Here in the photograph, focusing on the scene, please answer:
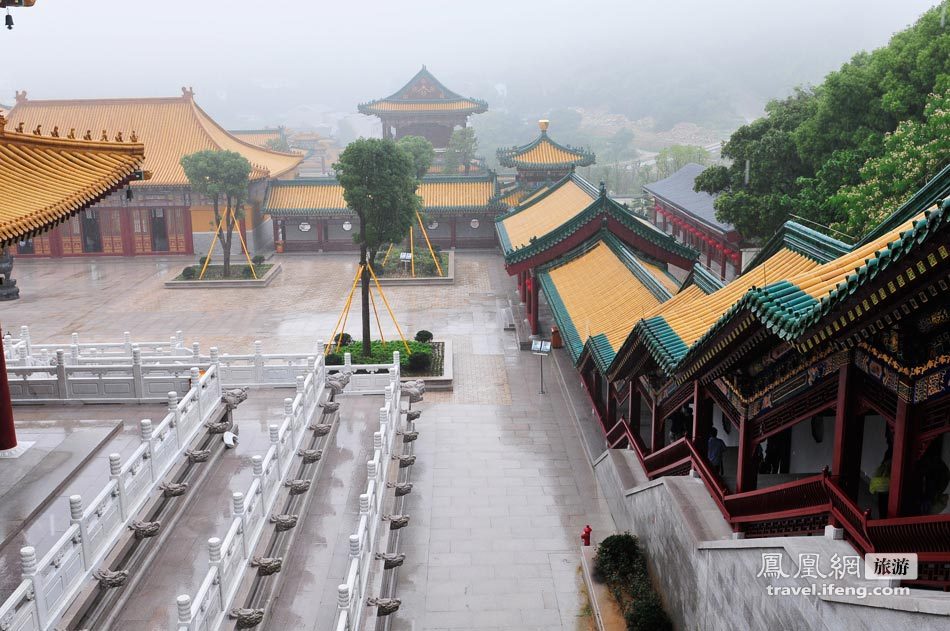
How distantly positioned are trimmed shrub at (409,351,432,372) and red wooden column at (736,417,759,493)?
14221mm

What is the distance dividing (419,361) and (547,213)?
35.6 feet

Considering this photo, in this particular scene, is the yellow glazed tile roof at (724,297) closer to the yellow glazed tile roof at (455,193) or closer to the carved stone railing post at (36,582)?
the carved stone railing post at (36,582)

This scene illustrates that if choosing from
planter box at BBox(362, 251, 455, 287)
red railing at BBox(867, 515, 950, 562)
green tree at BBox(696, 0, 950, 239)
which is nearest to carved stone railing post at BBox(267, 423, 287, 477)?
red railing at BBox(867, 515, 950, 562)

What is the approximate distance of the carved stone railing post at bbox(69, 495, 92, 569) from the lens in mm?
9547

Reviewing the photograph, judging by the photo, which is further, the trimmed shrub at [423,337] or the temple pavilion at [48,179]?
the trimmed shrub at [423,337]

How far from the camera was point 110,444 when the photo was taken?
13.5 meters

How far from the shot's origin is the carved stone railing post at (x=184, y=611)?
340 inches

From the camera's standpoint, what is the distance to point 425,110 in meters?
66.4

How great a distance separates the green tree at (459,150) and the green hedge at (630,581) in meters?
50.8

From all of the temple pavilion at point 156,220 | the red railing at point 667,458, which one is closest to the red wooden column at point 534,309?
the red railing at point 667,458

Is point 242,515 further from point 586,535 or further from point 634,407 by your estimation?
point 634,407

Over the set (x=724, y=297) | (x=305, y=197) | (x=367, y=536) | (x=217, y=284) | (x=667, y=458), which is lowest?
(x=367, y=536)

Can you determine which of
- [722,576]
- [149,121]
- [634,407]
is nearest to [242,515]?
[722,576]

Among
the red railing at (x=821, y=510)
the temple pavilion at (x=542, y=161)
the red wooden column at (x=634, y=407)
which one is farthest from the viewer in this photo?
the temple pavilion at (x=542, y=161)
